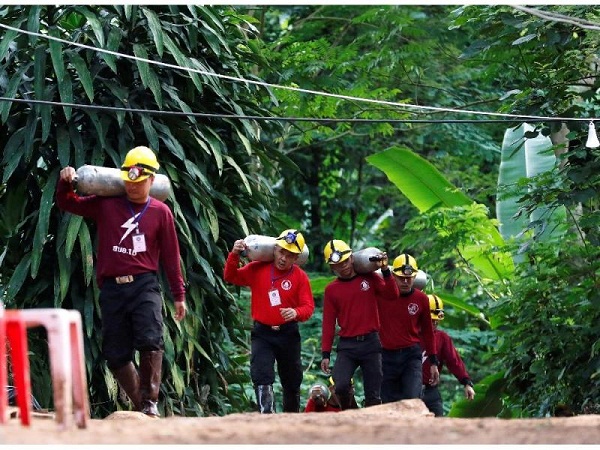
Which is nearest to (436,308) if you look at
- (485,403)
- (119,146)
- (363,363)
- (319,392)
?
(319,392)

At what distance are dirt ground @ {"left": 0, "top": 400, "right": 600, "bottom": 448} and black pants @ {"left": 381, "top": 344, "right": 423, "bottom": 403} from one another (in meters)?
4.72

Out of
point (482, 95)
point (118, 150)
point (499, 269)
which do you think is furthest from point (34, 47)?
point (482, 95)

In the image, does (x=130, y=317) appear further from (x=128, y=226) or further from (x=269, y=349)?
(x=269, y=349)

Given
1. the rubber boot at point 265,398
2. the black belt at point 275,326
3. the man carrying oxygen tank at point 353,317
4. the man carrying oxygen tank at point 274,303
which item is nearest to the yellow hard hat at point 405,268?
the man carrying oxygen tank at point 353,317

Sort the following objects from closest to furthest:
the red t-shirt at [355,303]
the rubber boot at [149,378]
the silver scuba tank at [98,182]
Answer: the silver scuba tank at [98,182] < the rubber boot at [149,378] < the red t-shirt at [355,303]

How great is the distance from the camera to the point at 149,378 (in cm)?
1080

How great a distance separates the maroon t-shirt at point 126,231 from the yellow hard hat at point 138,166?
255 mm

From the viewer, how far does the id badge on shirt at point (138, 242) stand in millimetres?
10562

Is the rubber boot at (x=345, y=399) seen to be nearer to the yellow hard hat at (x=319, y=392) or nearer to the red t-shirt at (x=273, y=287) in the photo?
the yellow hard hat at (x=319, y=392)

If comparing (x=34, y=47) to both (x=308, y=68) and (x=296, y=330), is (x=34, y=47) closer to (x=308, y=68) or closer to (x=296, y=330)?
(x=296, y=330)

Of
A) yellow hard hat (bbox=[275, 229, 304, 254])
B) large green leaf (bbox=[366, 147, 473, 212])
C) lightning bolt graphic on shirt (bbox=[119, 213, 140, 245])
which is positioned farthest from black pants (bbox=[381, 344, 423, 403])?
large green leaf (bbox=[366, 147, 473, 212])

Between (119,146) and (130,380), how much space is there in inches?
155

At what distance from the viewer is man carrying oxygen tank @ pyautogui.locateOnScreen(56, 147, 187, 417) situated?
34.6 feet

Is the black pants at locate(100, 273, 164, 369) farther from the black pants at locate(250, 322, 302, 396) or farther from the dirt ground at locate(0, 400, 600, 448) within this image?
the black pants at locate(250, 322, 302, 396)
